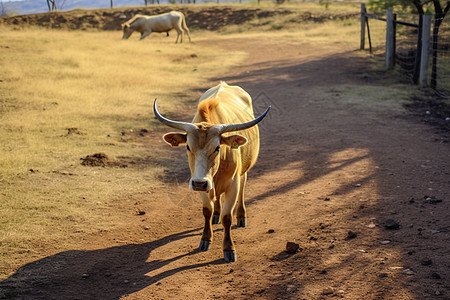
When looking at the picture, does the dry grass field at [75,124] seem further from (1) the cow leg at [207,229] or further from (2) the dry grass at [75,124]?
(1) the cow leg at [207,229]

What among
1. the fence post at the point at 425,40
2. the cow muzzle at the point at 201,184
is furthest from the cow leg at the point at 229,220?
the fence post at the point at 425,40

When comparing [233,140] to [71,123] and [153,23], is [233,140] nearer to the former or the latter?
[71,123]

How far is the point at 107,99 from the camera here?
11688 millimetres

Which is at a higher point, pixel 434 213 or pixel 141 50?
pixel 141 50

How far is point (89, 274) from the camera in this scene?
4.30 metres

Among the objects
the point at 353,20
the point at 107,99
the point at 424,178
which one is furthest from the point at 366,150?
the point at 353,20

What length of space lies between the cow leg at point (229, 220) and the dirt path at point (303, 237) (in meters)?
0.11

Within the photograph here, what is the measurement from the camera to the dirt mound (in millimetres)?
34562

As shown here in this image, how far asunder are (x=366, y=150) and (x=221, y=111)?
3.49m

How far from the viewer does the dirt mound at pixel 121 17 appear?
34.6 m

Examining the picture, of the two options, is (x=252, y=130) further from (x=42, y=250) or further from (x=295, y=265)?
(x=42, y=250)

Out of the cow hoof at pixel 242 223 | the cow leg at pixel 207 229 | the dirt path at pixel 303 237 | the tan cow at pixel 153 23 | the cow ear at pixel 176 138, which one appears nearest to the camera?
the dirt path at pixel 303 237

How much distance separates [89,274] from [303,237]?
7.30 feet

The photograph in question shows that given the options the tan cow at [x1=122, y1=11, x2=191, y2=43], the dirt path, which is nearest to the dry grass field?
the dirt path
